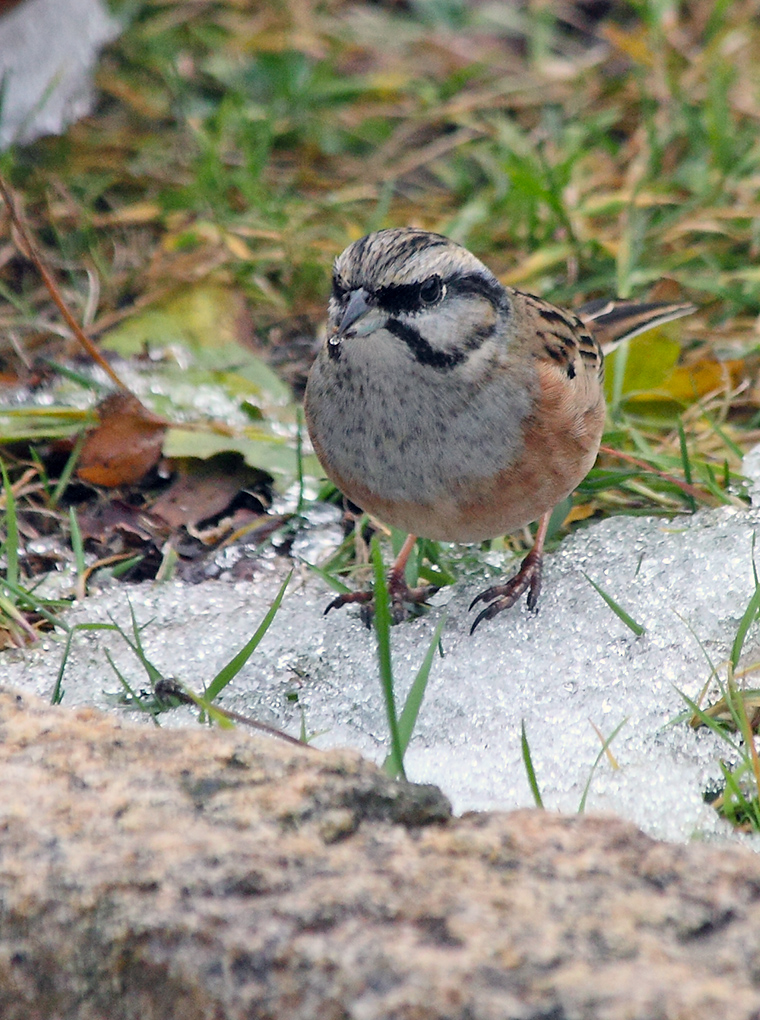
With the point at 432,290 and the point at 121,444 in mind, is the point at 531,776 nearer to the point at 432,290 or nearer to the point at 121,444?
the point at 432,290

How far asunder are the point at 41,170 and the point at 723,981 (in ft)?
Result: 16.8

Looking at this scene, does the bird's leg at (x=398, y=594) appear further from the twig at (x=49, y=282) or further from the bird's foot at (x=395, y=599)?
the twig at (x=49, y=282)

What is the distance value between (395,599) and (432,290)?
40.8 inches

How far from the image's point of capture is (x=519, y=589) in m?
3.53

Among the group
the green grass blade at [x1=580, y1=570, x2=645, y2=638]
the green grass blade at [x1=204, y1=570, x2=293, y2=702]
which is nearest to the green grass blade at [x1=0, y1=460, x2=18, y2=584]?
the green grass blade at [x1=204, y1=570, x2=293, y2=702]

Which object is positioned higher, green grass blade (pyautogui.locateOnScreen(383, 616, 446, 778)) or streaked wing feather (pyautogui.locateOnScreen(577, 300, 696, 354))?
streaked wing feather (pyautogui.locateOnScreen(577, 300, 696, 354))

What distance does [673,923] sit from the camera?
6.13 ft

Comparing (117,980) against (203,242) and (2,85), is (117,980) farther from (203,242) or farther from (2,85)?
(2,85)

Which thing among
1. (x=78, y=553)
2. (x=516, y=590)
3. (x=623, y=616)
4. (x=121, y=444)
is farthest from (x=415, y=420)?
(x=121, y=444)

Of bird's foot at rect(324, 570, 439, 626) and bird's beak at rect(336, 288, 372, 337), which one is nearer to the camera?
bird's beak at rect(336, 288, 372, 337)

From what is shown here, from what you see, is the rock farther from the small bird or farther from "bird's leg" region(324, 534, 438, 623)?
"bird's leg" region(324, 534, 438, 623)

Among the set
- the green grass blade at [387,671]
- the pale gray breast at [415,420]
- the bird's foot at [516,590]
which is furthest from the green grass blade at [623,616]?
the green grass blade at [387,671]

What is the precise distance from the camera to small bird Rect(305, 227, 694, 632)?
10.1 ft

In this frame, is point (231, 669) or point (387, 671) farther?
point (231, 669)
